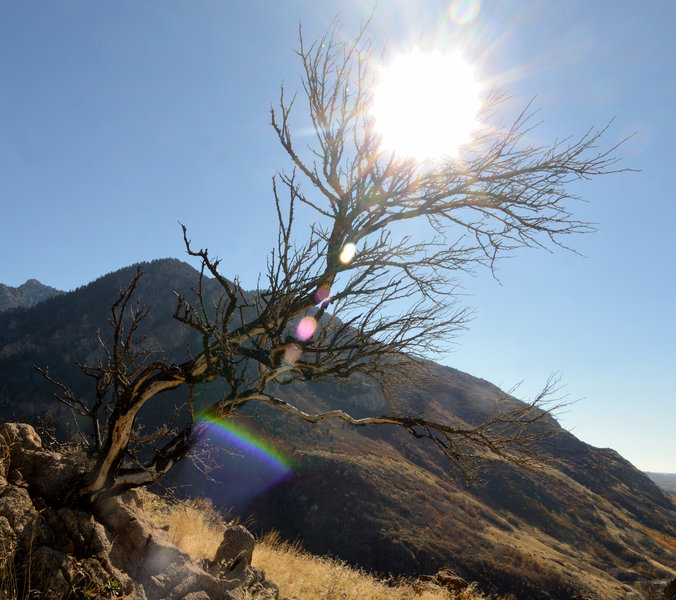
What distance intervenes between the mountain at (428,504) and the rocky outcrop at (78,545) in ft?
11.5

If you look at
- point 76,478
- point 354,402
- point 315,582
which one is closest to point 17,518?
point 76,478

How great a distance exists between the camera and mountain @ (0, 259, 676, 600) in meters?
25.5

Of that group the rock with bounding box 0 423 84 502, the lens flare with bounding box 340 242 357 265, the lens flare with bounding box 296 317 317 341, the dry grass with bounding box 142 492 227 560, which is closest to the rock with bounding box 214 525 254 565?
the dry grass with bounding box 142 492 227 560

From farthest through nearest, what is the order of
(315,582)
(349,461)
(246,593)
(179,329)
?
1. (179,329)
2. (349,461)
3. (315,582)
4. (246,593)

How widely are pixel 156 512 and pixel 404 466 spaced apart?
3661cm

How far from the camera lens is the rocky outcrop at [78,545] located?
3322mm

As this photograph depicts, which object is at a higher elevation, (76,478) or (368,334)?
(368,334)

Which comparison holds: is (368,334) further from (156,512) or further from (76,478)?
(156,512)

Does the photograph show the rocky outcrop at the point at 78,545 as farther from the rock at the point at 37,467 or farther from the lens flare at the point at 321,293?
the lens flare at the point at 321,293

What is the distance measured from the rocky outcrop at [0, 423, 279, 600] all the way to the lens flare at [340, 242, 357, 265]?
367 cm

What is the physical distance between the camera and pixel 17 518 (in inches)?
137

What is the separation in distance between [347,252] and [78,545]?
398 centimetres

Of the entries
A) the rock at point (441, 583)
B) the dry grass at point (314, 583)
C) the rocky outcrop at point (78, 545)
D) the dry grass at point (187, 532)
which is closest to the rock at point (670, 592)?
the rock at point (441, 583)

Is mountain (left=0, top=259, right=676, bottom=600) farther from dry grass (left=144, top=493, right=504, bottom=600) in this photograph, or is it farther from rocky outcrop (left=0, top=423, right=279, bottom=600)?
rocky outcrop (left=0, top=423, right=279, bottom=600)
